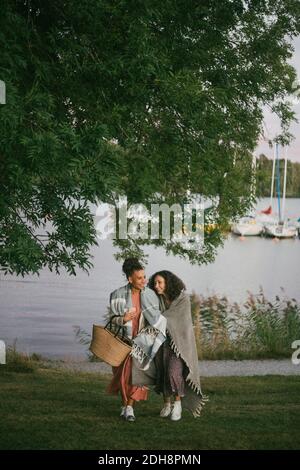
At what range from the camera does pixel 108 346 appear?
9.46 metres

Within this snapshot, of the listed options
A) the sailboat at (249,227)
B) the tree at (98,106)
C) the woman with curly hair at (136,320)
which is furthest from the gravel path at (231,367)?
the sailboat at (249,227)

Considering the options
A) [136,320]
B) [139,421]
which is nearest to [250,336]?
[139,421]

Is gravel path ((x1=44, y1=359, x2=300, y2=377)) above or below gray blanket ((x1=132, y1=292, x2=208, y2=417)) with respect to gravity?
below

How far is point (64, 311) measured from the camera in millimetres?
36969

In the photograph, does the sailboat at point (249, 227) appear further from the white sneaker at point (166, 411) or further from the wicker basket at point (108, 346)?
the wicker basket at point (108, 346)

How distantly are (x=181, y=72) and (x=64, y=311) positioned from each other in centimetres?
2590

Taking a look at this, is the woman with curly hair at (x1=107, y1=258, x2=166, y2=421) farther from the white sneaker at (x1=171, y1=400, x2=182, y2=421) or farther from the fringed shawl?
→ the white sneaker at (x1=171, y1=400, x2=182, y2=421)

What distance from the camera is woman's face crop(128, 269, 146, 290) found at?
9516 mm

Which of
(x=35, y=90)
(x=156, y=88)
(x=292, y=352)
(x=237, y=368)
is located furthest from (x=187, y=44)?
(x=292, y=352)

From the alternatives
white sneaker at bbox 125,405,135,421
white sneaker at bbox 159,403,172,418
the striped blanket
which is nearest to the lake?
white sneaker at bbox 159,403,172,418

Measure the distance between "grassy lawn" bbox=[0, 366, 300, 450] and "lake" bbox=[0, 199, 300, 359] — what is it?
26.9 feet

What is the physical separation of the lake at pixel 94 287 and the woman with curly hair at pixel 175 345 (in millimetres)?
11010

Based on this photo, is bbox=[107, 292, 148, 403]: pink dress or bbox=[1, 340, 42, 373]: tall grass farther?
bbox=[1, 340, 42, 373]: tall grass
